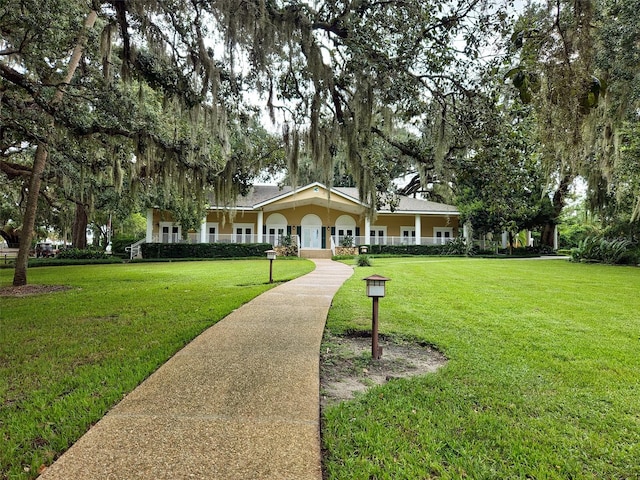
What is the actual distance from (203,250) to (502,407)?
21367 millimetres

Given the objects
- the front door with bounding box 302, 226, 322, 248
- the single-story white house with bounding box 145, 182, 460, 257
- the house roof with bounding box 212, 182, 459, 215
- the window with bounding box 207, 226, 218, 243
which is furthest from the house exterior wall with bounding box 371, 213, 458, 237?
the window with bounding box 207, 226, 218, 243

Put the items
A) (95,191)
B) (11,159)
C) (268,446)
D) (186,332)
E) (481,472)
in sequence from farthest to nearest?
1. (11,159)
2. (95,191)
3. (186,332)
4. (268,446)
5. (481,472)

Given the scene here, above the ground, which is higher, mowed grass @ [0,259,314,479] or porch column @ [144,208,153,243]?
porch column @ [144,208,153,243]

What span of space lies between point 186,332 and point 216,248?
1837 cm

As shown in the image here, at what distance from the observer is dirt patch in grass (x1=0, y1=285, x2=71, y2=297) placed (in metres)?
8.20

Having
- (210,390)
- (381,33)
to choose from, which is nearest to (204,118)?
(381,33)

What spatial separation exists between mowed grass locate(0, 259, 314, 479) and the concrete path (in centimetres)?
22

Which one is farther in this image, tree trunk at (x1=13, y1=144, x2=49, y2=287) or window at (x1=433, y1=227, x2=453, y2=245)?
window at (x1=433, y1=227, x2=453, y2=245)

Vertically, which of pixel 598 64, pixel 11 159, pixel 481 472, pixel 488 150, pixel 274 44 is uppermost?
pixel 11 159

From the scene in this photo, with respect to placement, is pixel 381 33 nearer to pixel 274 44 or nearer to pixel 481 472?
pixel 274 44

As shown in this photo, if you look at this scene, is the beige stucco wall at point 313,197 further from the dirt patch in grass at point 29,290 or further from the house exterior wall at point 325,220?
the dirt patch in grass at point 29,290

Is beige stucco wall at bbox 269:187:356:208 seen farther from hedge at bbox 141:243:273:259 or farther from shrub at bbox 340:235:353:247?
hedge at bbox 141:243:273:259

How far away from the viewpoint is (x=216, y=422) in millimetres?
2500

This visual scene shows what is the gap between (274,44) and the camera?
5.05 m
